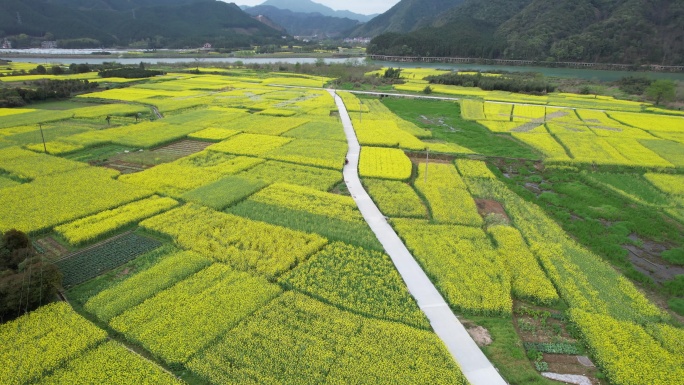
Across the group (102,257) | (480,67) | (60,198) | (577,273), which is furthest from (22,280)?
(480,67)

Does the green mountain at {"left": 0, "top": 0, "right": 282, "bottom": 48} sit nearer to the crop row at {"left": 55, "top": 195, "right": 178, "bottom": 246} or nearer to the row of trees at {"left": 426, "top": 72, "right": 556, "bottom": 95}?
the row of trees at {"left": 426, "top": 72, "right": 556, "bottom": 95}

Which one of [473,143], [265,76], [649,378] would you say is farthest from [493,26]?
[649,378]

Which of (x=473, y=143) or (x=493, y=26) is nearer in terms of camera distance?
(x=473, y=143)

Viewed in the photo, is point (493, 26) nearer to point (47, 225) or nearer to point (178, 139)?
point (178, 139)

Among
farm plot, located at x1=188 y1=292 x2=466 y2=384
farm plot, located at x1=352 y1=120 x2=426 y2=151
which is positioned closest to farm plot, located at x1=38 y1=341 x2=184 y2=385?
farm plot, located at x1=188 y1=292 x2=466 y2=384

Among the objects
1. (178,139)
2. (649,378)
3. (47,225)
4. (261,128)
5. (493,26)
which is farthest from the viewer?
(493,26)

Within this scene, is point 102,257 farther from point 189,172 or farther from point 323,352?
point 323,352
